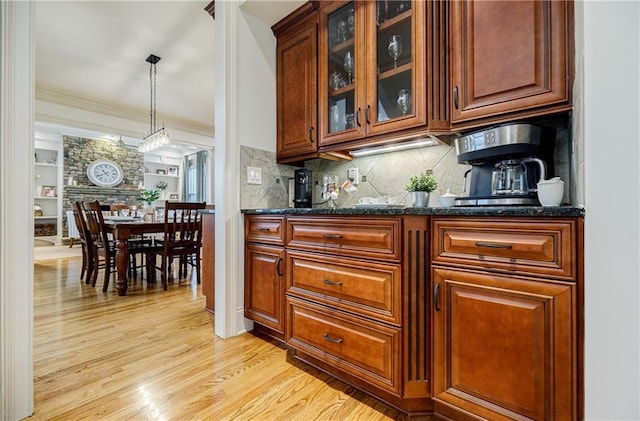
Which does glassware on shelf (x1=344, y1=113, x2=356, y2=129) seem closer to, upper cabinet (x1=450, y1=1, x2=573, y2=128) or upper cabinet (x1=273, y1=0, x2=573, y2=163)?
upper cabinet (x1=273, y1=0, x2=573, y2=163)

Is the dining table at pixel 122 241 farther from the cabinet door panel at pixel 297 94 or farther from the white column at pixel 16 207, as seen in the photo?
the cabinet door panel at pixel 297 94

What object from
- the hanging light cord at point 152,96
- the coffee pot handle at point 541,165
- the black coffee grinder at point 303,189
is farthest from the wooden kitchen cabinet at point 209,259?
the hanging light cord at point 152,96

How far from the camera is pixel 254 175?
85.7 inches

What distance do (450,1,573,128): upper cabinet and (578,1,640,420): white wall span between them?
0.35 m

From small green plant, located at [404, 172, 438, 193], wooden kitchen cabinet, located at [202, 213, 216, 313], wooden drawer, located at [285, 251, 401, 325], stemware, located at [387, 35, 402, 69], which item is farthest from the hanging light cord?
small green plant, located at [404, 172, 438, 193]

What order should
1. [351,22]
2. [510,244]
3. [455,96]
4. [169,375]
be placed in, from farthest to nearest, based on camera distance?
1. [351,22]
2. [169,375]
3. [455,96]
4. [510,244]

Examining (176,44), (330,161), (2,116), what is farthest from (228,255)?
(176,44)

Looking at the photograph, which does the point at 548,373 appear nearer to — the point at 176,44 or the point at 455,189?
the point at 455,189

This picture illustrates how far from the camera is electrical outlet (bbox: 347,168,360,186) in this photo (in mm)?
2139

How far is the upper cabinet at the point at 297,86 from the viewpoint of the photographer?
2.06 meters

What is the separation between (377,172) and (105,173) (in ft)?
27.7

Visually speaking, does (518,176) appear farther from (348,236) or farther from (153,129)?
(153,129)

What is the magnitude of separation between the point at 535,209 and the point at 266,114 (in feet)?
6.18

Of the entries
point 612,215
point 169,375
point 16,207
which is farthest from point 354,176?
point 16,207
